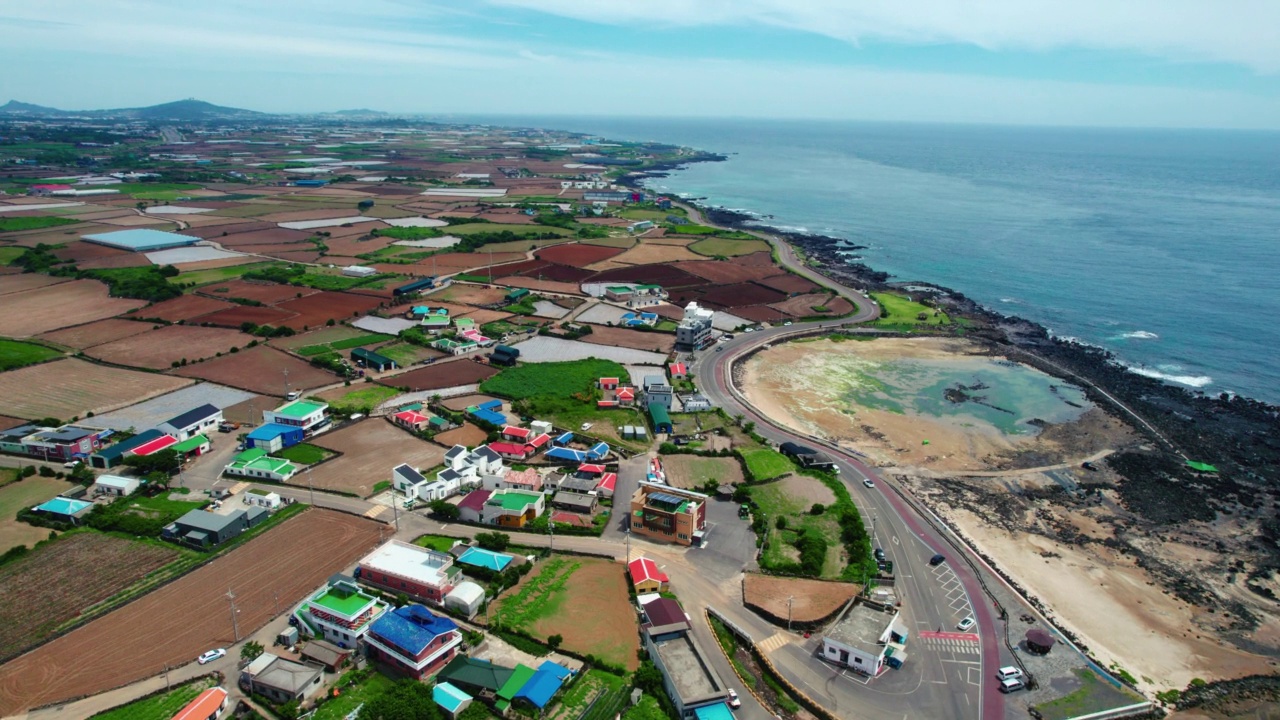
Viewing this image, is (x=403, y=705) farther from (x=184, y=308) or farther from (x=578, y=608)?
(x=184, y=308)

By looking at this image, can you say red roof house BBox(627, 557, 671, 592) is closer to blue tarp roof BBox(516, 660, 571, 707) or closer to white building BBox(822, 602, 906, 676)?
blue tarp roof BBox(516, 660, 571, 707)

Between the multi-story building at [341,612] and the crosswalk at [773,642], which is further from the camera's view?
the crosswalk at [773,642]

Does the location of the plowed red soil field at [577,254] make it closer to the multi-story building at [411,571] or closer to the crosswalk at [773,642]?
the multi-story building at [411,571]

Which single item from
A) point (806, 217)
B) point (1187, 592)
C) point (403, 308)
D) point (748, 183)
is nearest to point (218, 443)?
point (403, 308)

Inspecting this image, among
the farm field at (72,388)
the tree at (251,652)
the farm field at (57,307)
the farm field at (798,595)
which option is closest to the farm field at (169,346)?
the farm field at (72,388)

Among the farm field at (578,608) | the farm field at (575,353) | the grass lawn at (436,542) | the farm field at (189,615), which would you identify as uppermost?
the farm field at (575,353)

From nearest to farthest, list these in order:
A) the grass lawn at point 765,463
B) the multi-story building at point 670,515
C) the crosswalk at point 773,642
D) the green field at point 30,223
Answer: the crosswalk at point 773,642, the multi-story building at point 670,515, the grass lawn at point 765,463, the green field at point 30,223

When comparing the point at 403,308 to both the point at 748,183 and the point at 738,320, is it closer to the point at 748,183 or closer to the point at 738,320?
the point at 738,320
